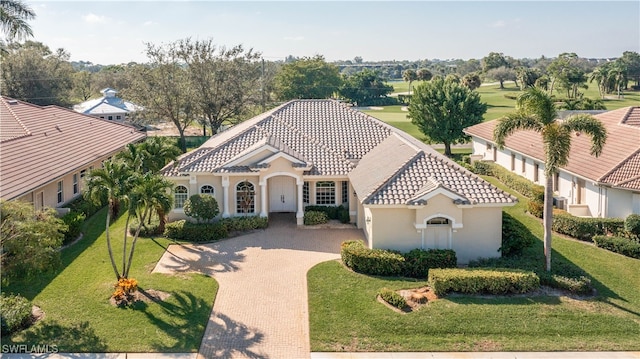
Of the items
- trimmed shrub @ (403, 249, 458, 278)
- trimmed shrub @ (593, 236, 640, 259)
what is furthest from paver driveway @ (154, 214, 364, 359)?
trimmed shrub @ (593, 236, 640, 259)

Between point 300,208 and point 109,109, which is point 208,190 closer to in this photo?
point 300,208

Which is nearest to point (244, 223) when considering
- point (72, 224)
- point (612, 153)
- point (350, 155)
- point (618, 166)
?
point (350, 155)

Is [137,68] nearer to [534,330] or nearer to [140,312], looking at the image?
[140,312]

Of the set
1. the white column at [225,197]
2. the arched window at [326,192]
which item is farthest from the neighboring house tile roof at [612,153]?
the white column at [225,197]

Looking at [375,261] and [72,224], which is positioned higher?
[72,224]

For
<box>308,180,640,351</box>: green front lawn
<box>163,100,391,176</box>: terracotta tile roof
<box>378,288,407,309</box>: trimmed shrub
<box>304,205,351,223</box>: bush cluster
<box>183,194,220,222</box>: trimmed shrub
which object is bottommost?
<box>308,180,640,351</box>: green front lawn

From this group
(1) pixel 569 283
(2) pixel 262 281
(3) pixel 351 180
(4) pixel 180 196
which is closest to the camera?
(1) pixel 569 283

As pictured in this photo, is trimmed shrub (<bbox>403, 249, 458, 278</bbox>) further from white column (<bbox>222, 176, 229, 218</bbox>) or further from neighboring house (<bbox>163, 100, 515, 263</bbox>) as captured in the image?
white column (<bbox>222, 176, 229, 218</bbox>)
